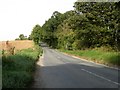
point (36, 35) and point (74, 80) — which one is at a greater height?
point (36, 35)

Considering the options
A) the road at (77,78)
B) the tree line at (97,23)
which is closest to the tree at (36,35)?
the tree line at (97,23)

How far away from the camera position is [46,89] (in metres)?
17.2

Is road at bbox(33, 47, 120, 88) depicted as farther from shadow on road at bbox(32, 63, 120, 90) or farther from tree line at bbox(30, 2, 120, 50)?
tree line at bbox(30, 2, 120, 50)

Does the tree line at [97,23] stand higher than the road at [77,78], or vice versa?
the tree line at [97,23]

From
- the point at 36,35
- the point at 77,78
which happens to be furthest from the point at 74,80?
the point at 36,35

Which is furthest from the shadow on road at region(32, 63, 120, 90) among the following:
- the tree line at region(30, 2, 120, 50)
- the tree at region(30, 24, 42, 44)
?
the tree at region(30, 24, 42, 44)

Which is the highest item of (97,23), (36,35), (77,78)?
(97,23)

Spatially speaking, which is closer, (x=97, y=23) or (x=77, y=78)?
(x=77, y=78)

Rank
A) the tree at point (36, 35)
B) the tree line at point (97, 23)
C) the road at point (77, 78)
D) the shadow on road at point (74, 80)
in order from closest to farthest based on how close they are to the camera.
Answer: the shadow on road at point (74, 80) < the road at point (77, 78) < the tree line at point (97, 23) < the tree at point (36, 35)

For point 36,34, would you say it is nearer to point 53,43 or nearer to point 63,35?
point 53,43

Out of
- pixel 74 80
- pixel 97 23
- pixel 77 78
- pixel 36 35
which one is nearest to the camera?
pixel 74 80

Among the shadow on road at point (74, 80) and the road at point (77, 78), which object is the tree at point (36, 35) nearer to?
the road at point (77, 78)

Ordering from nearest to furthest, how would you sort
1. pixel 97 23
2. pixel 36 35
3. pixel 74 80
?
pixel 74 80
pixel 97 23
pixel 36 35

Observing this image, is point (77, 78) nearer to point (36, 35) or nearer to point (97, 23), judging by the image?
point (97, 23)
